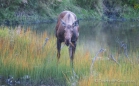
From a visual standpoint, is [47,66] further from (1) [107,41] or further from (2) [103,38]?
(2) [103,38]

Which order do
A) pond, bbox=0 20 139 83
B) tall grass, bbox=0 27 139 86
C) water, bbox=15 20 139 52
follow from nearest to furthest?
tall grass, bbox=0 27 139 86
pond, bbox=0 20 139 83
water, bbox=15 20 139 52

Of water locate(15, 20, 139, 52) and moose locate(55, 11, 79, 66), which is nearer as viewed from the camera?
moose locate(55, 11, 79, 66)

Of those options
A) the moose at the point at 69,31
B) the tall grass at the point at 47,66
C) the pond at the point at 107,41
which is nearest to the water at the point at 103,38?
the pond at the point at 107,41

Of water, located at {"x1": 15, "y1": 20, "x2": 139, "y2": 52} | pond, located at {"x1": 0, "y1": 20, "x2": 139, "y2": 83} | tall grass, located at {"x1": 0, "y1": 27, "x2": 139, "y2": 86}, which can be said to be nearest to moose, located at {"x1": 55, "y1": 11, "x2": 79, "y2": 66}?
tall grass, located at {"x1": 0, "y1": 27, "x2": 139, "y2": 86}

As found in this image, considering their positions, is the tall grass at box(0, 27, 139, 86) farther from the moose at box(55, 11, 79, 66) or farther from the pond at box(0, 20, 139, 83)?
the moose at box(55, 11, 79, 66)

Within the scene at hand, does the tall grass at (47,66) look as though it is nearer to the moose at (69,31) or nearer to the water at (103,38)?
the moose at (69,31)

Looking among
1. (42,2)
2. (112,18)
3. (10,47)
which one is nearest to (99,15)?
(112,18)

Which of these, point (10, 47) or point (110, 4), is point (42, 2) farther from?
point (10, 47)

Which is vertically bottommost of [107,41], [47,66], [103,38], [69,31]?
[103,38]

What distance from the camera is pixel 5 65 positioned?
28.8 ft

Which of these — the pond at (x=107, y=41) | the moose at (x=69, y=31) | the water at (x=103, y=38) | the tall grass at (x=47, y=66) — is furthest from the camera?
the water at (x=103, y=38)

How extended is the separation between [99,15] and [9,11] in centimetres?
1091

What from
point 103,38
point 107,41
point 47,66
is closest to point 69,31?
point 47,66

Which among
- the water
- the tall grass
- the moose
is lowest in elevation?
the water
